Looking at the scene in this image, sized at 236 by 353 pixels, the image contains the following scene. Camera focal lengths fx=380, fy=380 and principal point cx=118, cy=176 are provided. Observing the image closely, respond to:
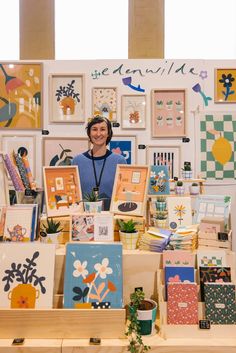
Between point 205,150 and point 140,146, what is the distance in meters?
0.79

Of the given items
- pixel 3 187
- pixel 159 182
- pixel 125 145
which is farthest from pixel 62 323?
pixel 125 145

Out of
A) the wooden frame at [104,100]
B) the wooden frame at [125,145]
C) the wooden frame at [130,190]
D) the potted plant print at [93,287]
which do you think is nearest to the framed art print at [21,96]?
the wooden frame at [104,100]

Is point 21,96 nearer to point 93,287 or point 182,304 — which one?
point 93,287

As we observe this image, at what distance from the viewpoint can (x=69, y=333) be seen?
148cm

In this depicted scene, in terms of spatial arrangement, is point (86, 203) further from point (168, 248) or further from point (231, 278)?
point (231, 278)

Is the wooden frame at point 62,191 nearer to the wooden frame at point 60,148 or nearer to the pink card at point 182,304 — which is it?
the pink card at point 182,304

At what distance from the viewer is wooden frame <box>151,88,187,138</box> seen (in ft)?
14.9

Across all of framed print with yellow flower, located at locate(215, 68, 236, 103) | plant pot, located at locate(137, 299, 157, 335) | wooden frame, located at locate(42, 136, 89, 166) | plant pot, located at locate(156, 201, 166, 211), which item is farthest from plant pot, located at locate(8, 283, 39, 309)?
framed print with yellow flower, located at locate(215, 68, 236, 103)

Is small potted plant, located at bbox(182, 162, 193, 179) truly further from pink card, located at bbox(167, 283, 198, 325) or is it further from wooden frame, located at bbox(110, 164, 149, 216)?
pink card, located at bbox(167, 283, 198, 325)

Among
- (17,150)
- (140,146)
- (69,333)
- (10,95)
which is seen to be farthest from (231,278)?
(10,95)

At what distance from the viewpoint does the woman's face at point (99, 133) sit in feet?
10.8

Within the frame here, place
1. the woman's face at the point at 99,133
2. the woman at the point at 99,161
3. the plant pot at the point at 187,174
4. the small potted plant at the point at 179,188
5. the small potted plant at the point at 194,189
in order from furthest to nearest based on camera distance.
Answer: the plant pot at the point at 187,174, the small potted plant at the point at 194,189, the small potted plant at the point at 179,188, the woman's face at the point at 99,133, the woman at the point at 99,161

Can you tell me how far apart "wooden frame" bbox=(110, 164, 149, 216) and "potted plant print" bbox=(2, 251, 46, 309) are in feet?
2.13

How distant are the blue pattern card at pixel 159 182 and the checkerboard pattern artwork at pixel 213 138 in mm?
1105
